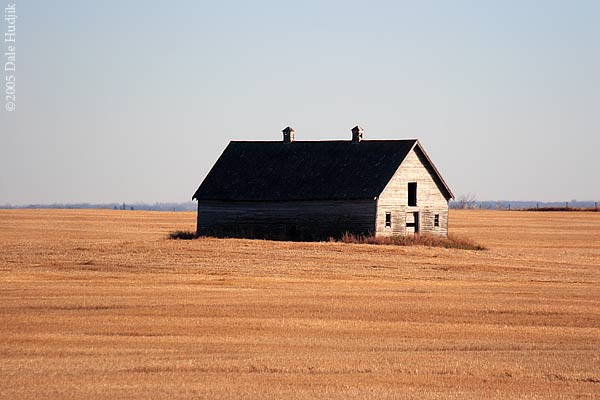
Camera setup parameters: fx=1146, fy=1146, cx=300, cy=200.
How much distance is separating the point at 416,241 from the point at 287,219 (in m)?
6.39

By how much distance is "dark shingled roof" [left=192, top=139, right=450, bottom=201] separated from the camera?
2074 inches

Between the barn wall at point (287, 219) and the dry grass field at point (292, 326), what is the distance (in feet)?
34.4

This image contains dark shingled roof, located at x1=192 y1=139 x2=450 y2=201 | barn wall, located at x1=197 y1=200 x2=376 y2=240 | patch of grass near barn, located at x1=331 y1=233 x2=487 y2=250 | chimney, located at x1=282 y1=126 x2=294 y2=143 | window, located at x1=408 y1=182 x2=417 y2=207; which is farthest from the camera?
chimney, located at x1=282 y1=126 x2=294 y2=143

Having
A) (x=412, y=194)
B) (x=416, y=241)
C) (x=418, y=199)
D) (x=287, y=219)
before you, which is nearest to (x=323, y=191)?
(x=287, y=219)

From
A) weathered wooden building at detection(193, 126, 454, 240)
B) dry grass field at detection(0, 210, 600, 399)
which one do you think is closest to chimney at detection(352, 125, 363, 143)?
weathered wooden building at detection(193, 126, 454, 240)

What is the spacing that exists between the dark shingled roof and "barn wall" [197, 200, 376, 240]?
457 mm

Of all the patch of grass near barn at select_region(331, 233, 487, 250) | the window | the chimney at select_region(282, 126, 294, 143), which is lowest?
the patch of grass near barn at select_region(331, 233, 487, 250)

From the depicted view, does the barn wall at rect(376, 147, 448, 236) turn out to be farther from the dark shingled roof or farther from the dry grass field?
the dry grass field

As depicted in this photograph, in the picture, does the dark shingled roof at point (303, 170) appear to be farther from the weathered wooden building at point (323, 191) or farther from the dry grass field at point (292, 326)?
the dry grass field at point (292, 326)

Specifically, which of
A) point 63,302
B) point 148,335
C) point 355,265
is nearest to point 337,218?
point 355,265

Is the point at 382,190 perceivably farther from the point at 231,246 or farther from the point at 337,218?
the point at 231,246

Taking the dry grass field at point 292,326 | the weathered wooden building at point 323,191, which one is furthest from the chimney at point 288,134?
the dry grass field at point 292,326

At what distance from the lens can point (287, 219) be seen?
2115 inches

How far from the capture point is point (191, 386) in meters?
14.6
